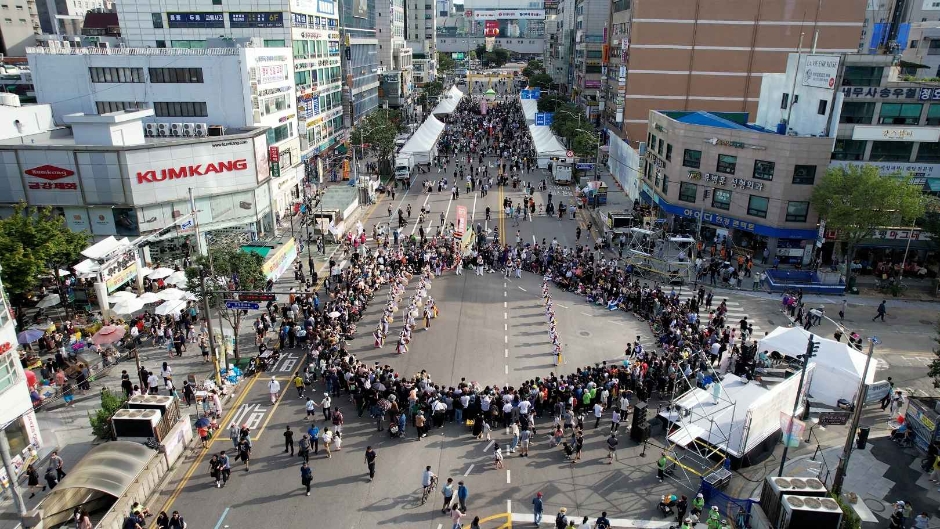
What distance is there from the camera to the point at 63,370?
2742 centimetres

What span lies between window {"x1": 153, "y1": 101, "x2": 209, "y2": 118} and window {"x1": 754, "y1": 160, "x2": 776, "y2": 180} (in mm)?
41626

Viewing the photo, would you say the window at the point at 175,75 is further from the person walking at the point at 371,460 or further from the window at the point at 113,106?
the person walking at the point at 371,460

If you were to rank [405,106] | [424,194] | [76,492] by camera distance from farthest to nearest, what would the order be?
[405,106] < [424,194] < [76,492]

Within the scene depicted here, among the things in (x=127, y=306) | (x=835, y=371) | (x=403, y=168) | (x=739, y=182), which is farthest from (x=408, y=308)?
(x=403, y=168)

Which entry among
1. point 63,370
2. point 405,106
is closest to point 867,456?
point 63,370

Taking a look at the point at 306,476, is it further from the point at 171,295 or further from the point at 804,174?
the point at 804,174

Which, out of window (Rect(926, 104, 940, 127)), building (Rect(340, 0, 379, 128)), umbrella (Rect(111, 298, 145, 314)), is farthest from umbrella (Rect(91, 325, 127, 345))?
building (Rect(340, 0, 379, 128))

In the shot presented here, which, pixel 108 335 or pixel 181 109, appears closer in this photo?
pixel 108 335

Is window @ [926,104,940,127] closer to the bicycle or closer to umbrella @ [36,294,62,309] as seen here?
the bicycle

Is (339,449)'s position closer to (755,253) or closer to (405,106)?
(755,253)

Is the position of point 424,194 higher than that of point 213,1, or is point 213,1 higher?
point 213,1

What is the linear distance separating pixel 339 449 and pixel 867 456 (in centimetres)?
2020

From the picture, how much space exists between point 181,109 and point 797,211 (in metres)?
46.6

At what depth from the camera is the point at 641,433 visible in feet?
76.4
